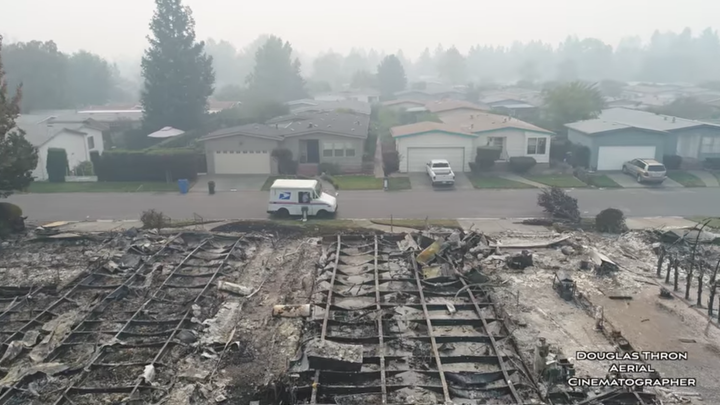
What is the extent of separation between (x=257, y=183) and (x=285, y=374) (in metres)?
23.6

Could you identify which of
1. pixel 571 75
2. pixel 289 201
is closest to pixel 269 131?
pixel 289 201

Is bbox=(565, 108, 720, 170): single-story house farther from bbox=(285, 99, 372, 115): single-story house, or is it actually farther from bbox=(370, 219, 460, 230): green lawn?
bbox=(285, 99, 372, 115): single-story house

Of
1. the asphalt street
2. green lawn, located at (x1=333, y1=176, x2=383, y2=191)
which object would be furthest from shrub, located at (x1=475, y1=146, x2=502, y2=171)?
green lawn, located at (x1=333, y1=176, x2=383, y2=191)

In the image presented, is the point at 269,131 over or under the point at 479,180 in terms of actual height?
over

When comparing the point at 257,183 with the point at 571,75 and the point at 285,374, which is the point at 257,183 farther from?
the point at 571,75

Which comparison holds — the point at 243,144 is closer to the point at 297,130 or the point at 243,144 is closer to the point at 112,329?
the point at 297,130

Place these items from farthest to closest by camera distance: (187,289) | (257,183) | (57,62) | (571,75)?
(571,75)
(57,62)
(257,183)
(187,289)

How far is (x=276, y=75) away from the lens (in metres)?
95.6

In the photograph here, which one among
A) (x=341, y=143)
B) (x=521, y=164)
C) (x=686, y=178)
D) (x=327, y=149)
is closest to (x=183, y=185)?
(x=327, y=149)

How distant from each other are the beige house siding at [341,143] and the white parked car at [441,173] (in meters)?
5.37

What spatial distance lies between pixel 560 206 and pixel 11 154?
80.4 ft

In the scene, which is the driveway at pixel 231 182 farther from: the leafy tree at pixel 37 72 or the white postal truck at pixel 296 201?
the leafy tree at pixel 37 72

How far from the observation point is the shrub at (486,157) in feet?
122

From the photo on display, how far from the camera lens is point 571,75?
170750 mm
